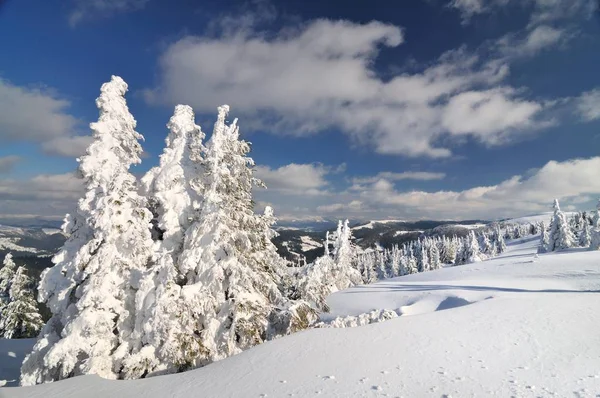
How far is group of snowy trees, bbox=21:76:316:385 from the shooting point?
12.2m

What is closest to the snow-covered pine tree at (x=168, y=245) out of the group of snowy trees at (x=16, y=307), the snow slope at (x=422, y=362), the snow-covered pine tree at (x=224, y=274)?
the snow-covered pine tree at (x=224, y=274)

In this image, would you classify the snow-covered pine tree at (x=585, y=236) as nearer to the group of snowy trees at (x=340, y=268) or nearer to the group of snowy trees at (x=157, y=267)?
the group of snowy trees at (x=340, y=268)

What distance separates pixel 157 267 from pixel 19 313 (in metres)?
28.5

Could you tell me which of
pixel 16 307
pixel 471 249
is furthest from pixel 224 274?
pixel 471 249

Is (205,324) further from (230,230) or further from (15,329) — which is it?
(15,329)

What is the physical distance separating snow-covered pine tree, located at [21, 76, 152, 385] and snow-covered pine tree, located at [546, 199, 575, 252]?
2858 inches

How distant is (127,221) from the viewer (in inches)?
528

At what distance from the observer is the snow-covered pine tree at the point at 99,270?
12094 millimetres

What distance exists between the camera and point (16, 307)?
1186 inches

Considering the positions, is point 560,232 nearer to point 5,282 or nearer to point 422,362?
point 422,362

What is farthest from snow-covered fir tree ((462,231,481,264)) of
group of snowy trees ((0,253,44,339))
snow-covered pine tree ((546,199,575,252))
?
group of snowy trees ((0,253,44,339))

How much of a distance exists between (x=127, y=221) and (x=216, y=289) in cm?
466

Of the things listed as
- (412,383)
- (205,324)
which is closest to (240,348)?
(205,324)

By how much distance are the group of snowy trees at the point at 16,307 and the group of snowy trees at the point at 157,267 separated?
23.1 m
